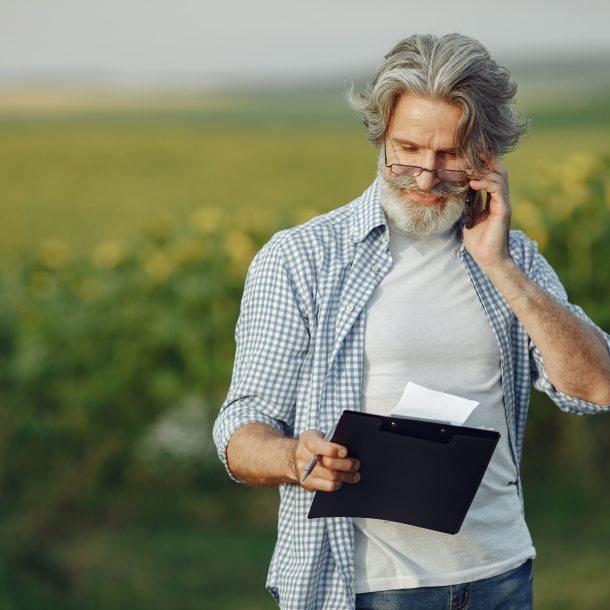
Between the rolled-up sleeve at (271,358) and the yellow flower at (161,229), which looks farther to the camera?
the yellow flower at (161,229)

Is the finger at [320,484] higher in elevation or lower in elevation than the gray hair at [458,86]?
lower

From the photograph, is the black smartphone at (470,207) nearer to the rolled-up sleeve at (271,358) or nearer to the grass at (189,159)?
the rolled-up sleeve at (271,358)

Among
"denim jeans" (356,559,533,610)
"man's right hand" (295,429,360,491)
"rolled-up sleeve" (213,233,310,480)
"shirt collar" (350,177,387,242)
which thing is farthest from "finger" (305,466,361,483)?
"shirt collar" (350,177,387,242)

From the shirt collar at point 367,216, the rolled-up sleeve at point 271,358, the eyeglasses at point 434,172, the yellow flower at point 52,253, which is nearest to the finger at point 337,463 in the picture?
the rolled-up sleeve at point 271,358

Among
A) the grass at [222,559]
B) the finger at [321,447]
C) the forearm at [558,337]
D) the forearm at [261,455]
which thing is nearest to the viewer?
the finger at [321,447]

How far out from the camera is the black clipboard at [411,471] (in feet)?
6.10

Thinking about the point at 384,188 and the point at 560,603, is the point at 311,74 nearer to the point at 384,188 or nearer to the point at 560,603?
the point at 560,603

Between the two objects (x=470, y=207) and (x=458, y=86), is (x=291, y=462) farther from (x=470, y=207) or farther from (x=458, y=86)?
(x=458, y=86)

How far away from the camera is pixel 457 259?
222 centimetres

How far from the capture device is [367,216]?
2189 millimetres

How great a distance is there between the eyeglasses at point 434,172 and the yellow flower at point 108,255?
8.07 ft

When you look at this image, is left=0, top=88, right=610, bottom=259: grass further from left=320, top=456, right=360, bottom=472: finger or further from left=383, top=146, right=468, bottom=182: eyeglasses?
left=320, top=456, right=360, bottom=472: finger

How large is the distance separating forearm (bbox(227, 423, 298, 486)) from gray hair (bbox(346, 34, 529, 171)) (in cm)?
67

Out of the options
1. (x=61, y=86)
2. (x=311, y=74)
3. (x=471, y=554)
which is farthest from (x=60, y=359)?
(x=471, y=554)
